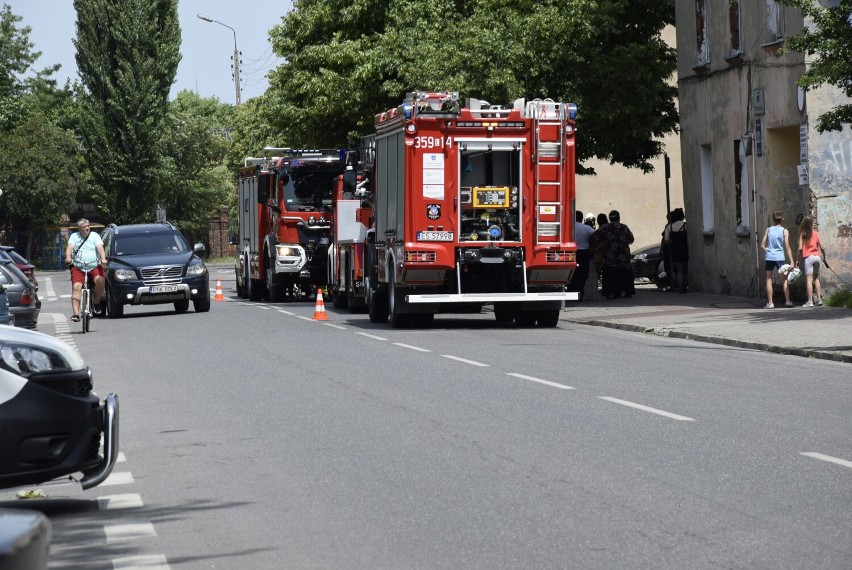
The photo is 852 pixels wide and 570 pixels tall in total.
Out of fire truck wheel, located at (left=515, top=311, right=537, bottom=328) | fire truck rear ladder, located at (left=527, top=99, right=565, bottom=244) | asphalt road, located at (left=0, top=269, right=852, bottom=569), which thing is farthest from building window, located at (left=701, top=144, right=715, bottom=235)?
asphalt road, located at (left=0, top=269, right=852, bottom=569)

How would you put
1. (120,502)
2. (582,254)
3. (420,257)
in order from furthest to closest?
(582,254), (420,257), (120,502)

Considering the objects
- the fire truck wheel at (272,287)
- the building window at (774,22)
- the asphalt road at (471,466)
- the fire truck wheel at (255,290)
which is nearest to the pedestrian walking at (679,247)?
the building window at (774,22)

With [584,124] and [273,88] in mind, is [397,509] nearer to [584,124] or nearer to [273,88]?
[584,124]

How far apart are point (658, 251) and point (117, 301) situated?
19300 millimetres

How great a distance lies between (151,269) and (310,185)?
232 inches

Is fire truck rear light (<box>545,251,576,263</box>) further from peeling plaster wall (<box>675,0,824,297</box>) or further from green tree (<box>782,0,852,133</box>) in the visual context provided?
peeling plaster wall (<box>675,0,824,297</box>)

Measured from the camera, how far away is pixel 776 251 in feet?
84.4

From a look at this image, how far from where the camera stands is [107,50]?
Result: 250ft

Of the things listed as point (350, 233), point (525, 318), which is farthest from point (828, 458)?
point (350, 233)

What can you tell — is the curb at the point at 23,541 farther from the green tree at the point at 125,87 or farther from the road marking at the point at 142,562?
the green tree at the point at 125,87

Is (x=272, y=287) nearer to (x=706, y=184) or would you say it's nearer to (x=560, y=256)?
(x=706, y=184)

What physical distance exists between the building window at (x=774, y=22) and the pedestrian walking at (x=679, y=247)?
6.04 meters

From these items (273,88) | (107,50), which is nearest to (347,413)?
(273,88)

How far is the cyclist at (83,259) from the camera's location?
23.8 m
